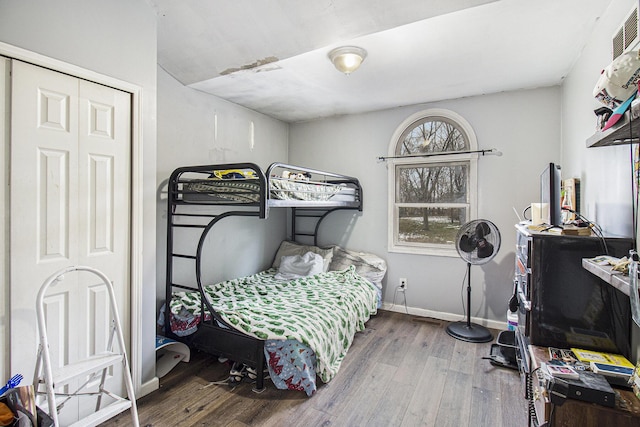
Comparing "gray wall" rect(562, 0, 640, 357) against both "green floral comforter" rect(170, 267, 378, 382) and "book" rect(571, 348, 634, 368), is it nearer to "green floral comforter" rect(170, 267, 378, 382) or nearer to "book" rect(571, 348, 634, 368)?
"book" rect(571, 348, 634, 368)

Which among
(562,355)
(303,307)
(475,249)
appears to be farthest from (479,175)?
(303,307)

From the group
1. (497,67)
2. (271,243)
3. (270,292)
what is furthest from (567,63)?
(271,243)

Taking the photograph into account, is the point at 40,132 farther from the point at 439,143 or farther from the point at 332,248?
the point at 439,143

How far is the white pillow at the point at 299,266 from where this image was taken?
11.9 feet

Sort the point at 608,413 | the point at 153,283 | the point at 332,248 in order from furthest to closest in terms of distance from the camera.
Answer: the point at 332,248, the point at 153,283, the point at 608,413

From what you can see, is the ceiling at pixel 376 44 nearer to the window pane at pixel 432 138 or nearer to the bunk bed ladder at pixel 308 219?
the window pane at pixel 432 138

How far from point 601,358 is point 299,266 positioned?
273 cm

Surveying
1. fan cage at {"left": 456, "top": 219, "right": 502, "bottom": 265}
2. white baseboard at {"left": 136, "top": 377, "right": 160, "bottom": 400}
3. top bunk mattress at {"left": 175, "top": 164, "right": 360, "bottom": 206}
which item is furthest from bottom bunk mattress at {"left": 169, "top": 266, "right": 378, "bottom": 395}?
fan cage at {"left": 456, "top": 219, "right": 502, "bottom": 265}

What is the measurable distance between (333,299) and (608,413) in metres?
1.95

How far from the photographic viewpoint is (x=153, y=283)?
2203 millimetres

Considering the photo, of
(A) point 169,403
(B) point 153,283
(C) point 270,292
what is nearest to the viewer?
(A) point 169,403

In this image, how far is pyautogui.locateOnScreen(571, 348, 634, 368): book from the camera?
4.71 feet

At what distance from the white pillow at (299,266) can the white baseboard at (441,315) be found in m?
0.98

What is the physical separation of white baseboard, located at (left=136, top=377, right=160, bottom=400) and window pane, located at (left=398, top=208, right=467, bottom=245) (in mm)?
2768
